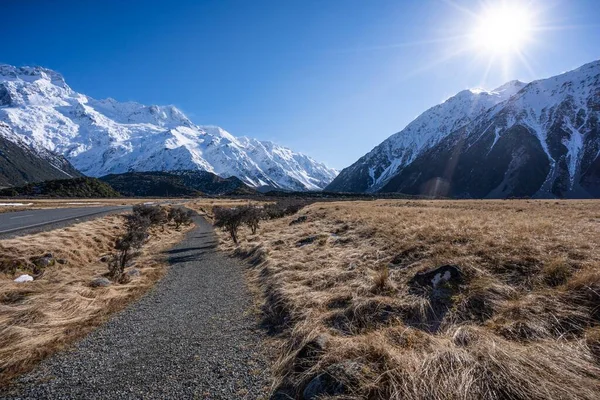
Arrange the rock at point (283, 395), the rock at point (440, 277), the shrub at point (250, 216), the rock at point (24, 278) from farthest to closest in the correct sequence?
the shrub at point (250, 216) → the rock at point (24, 278) → the rock at point (440, 277) → the rock at point (283, 395)

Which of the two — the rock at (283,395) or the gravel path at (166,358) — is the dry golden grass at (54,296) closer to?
the gravel path at (166,358)

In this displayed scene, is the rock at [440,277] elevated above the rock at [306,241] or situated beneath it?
elevated above

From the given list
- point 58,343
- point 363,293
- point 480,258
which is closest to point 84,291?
point 58,343

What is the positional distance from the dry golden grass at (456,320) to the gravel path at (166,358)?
2.69 feet

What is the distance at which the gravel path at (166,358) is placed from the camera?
4913 mm

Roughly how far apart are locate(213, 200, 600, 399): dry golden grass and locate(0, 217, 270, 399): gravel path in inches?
→ 32.2

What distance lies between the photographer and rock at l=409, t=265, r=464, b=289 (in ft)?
23.8

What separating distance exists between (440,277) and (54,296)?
1152 centimetres

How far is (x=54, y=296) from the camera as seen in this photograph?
8656mm

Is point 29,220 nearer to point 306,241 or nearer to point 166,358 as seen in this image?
point 306,241

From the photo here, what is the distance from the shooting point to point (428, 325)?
5934 millimetres

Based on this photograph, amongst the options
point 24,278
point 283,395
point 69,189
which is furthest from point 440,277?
point 69,189

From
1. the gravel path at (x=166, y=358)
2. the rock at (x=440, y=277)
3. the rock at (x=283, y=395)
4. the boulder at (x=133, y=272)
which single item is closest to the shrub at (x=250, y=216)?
the boulder at (x=133, y=272)

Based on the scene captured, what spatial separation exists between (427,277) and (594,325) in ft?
10.6
